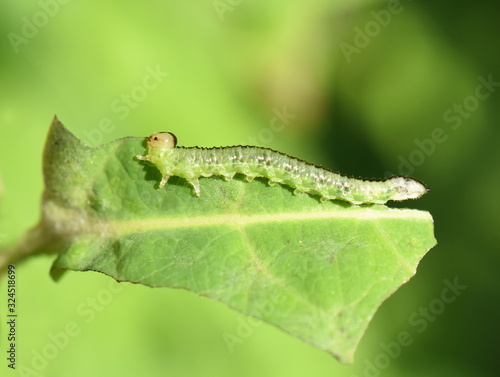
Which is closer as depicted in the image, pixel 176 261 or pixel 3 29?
pixel 176 261

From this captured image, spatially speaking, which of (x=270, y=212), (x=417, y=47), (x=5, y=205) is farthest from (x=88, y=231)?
(x=417, y=47)

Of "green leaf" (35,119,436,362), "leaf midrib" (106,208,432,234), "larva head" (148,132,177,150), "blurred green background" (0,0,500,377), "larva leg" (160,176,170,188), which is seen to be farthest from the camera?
"blurred green background" (0,0,500,377)

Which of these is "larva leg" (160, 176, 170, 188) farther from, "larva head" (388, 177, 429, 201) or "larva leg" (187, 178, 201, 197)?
"larva head" (388, 177, 429, 201)

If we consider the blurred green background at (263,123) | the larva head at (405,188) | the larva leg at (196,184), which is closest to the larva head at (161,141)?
the larva leg at (196,184)

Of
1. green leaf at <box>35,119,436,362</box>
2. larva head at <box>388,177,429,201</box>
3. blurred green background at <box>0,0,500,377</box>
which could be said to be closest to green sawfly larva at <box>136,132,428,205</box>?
larva head at <box>388,177,429,201</box>

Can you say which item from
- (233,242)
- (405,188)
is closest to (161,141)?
(233,242)

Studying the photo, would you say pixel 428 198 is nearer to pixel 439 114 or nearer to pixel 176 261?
pixel 439 114
